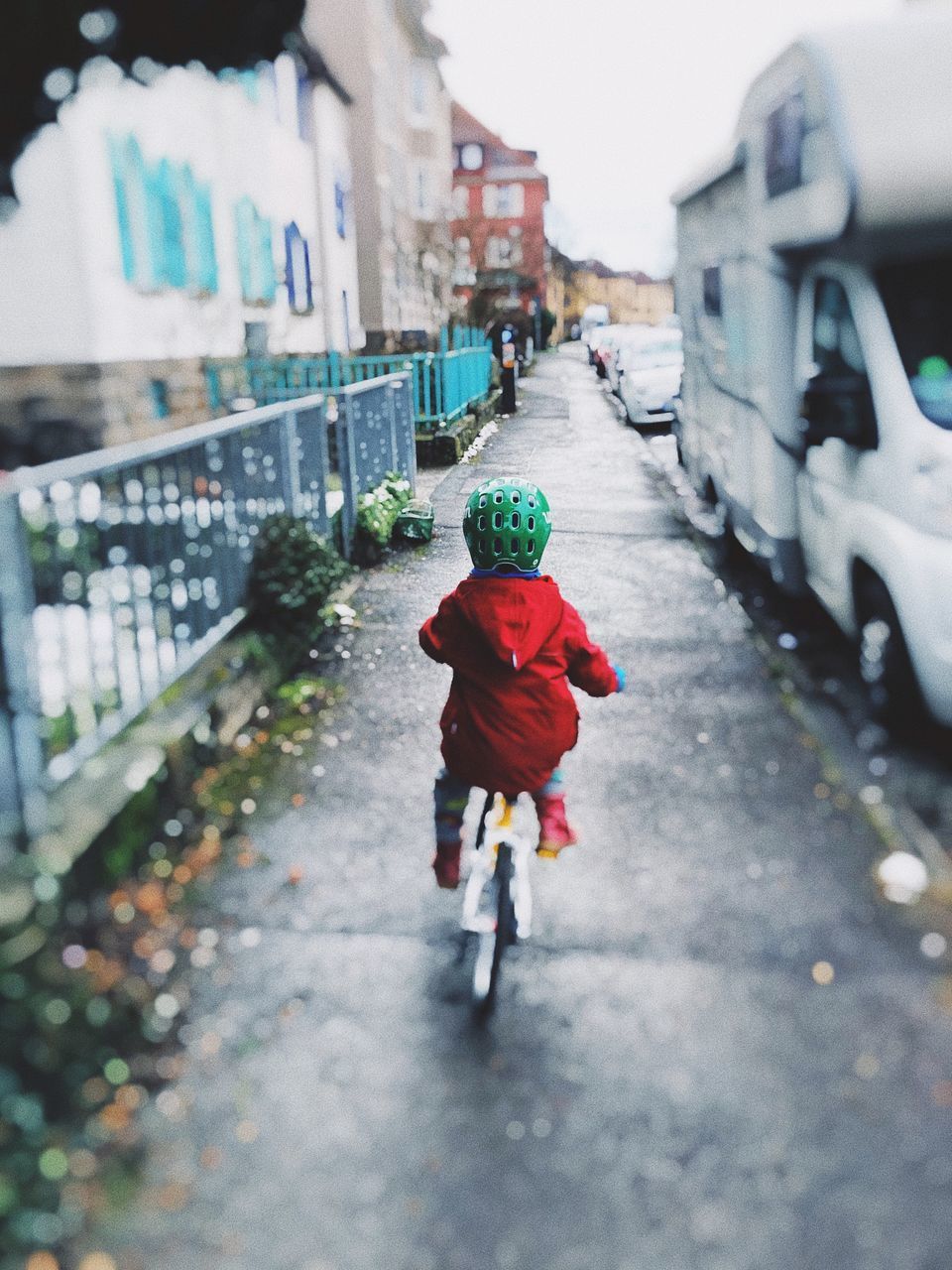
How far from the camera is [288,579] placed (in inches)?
246

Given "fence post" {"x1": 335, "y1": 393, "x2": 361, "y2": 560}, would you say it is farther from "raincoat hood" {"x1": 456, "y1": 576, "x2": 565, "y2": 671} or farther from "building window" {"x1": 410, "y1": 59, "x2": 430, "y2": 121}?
"building window" {"x1": 410, "y1": 59, "x2": 430, "y2": 121}

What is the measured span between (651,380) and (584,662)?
16848 mm

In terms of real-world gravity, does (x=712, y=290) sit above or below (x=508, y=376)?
above

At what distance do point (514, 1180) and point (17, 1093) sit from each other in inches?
53.4

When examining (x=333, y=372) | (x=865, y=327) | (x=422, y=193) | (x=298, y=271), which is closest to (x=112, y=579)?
(x=865, y=327)

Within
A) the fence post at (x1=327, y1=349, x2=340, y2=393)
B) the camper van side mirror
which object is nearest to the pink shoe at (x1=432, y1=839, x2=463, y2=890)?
the camper van side mirror

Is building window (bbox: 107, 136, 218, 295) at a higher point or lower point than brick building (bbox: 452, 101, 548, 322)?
lower

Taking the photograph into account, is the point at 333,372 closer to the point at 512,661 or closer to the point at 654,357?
the point at 654,357

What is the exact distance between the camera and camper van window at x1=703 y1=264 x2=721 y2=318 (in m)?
8.59

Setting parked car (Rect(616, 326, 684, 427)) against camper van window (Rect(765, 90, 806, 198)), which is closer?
camper van window (Rect(765, 90, 806, 198))

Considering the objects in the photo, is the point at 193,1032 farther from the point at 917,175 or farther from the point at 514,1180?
the point at 917,175

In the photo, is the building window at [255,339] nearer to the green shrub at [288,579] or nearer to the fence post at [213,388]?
the fence post at [213,388]

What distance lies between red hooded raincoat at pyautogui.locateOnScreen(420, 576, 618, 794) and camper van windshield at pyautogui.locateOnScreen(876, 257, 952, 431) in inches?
103

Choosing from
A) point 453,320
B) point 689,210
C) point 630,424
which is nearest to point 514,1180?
point 689,210
